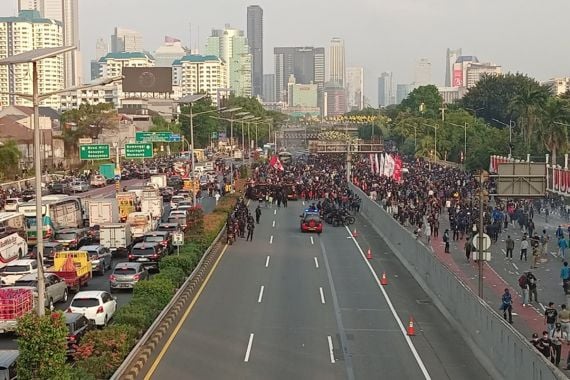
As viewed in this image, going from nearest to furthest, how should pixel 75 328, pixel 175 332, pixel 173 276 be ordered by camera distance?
1. pixel 75 328
2. pixel 175 332
3. pixel 173 276

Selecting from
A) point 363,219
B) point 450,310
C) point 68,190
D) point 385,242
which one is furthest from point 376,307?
point 68,190

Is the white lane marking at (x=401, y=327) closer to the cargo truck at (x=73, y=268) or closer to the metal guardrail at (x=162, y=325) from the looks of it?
the metal guardrail at (x=162, y=325)

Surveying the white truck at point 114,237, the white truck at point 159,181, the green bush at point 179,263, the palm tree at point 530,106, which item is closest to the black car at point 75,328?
the green bush at point 179,263

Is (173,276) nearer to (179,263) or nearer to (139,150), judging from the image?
(179,263)

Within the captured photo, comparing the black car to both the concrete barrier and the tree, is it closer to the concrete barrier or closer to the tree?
the concrete barrier

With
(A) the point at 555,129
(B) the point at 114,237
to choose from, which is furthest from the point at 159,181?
(A) the point at 555,129

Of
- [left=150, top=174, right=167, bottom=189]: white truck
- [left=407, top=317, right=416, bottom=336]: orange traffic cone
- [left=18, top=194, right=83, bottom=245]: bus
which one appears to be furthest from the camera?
[left=150, top=174, right=167, bottom=189]: white truck

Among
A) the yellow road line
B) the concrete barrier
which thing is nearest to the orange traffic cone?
the concrete barrier
